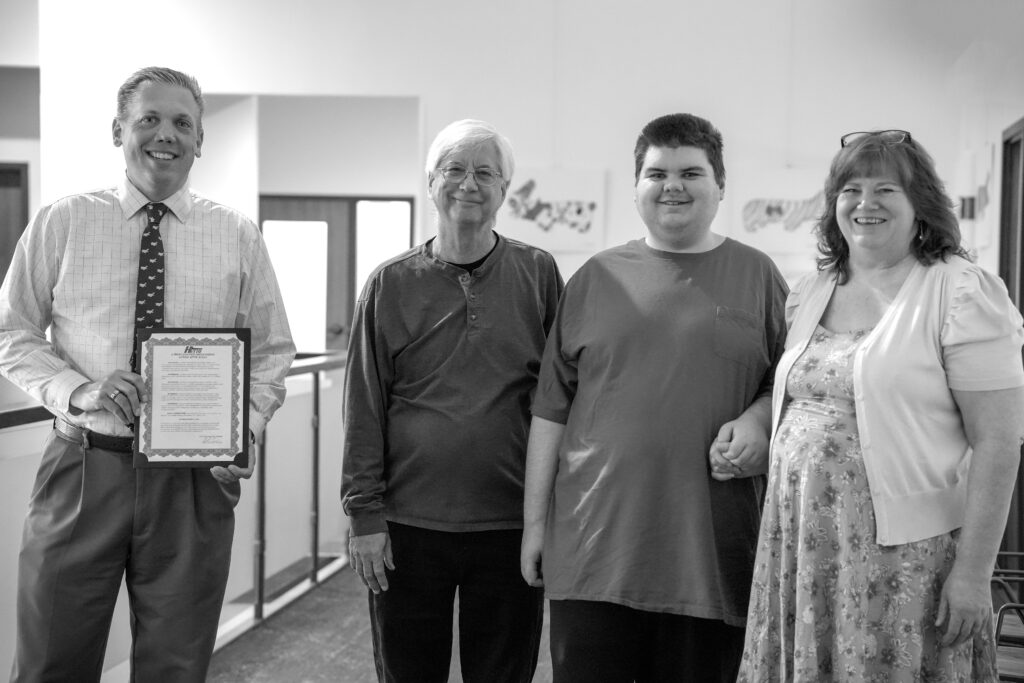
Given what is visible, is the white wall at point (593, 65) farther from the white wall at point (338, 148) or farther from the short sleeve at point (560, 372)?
the short sleeve at point (560, 372)

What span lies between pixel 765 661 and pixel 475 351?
2.71 feet

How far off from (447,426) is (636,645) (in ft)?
1.90

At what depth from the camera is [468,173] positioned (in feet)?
6.84

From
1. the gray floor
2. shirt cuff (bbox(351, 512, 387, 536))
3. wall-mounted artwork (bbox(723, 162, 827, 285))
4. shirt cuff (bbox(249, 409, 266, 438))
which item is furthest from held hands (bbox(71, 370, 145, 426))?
wall-mounted artwork (bbox(723, 162, 827, 285))

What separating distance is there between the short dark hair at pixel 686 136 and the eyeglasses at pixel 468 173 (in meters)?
0.35

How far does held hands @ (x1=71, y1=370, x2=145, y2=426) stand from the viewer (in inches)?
76.0

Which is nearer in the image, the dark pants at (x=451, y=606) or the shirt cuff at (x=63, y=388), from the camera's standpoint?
the shirt cuff at (x=63, y=388)

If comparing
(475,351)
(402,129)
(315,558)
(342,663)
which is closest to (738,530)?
(475,351)

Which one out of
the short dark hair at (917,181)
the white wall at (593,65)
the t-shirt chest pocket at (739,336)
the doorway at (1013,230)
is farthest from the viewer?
the white wall at (593,65)

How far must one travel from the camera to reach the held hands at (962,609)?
160 centimetres

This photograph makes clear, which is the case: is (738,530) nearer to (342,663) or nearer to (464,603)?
(464,603)

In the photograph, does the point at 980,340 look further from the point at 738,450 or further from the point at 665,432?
the point at 665,432

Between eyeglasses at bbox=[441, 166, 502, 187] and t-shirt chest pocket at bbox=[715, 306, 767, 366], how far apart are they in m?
0.58

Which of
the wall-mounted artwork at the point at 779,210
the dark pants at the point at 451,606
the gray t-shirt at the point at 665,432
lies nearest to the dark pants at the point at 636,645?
the gray t-shirt at the point at 665,432
